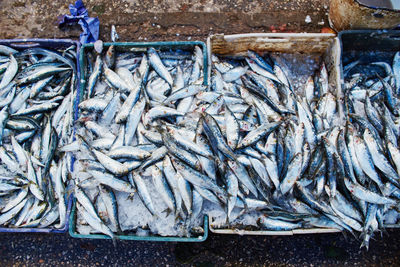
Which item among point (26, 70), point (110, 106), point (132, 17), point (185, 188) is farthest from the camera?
point (132, 17)

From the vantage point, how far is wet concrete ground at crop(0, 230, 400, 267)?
3320 millimetres

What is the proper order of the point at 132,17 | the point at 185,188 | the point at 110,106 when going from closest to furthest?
the point at 185,188
the point at 110,106
the point at 132,17

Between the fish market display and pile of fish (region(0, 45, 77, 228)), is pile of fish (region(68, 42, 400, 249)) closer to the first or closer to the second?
the fish market display

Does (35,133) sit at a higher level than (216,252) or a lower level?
higher

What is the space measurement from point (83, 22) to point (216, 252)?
3.34m

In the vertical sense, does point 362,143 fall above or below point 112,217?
above

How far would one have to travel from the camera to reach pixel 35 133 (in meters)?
3.12

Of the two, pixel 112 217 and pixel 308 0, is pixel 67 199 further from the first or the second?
pixel 308 0

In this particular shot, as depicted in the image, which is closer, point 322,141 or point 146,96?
point 322,141

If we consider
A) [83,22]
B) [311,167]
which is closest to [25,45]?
[83,22]

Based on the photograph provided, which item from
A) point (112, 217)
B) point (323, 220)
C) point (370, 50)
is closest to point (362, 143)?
point (323, 220)

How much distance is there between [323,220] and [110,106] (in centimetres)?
224

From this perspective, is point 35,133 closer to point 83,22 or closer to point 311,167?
point 83,22

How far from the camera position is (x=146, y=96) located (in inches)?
115
